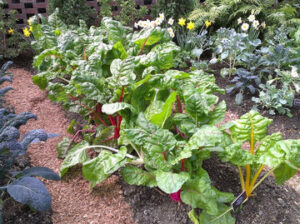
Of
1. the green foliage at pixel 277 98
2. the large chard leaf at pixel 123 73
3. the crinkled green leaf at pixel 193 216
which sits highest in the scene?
the large chard leaf at pixel 123 73

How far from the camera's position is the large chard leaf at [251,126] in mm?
1789

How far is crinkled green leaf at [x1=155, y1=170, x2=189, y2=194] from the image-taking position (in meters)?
1.52

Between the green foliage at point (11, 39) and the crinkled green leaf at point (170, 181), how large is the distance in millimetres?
3439

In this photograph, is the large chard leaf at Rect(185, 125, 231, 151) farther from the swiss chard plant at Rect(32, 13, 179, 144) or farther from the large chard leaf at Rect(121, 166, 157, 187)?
the swiss chard plant at Rect(32, 13, 179, 144)

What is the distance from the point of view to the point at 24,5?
457 centimetres

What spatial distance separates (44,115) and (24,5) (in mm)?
2542

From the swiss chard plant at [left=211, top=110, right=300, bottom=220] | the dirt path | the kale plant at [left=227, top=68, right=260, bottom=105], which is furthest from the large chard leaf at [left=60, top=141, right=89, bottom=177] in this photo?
the kale plant at [left=227, top=68, right=260, bottom=105]

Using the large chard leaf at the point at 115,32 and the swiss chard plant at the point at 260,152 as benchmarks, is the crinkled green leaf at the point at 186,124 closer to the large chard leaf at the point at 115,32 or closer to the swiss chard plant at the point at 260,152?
the swiss chard plant at the point at 260,152

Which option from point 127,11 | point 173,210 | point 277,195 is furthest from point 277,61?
point 127,11

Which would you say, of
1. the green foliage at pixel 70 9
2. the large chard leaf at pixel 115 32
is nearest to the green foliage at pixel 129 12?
the green foliage at pixel 70 9

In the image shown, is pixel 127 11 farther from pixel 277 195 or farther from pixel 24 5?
pixel 277 195

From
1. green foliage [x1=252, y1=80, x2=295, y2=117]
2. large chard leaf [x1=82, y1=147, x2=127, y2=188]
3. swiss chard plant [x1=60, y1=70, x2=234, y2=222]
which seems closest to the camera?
swiss chard plant [x1=60, y1=70, x2=234, y2=222]

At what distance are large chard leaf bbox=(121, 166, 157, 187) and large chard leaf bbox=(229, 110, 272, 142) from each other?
25.4 inches

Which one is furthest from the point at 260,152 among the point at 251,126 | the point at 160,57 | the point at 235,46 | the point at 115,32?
the point at 235,46
